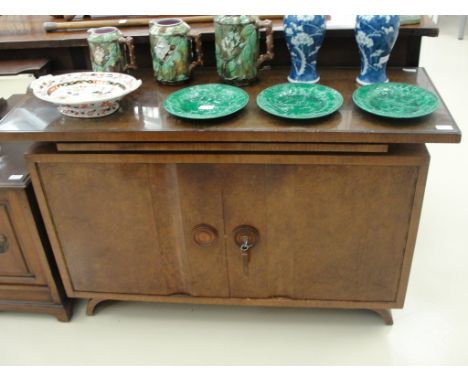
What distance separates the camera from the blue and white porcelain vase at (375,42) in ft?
3.88

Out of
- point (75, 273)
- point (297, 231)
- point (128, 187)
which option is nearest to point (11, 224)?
point (75, 273)

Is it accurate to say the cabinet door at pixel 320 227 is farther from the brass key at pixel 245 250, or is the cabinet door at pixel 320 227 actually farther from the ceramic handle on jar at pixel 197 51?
the ceramic handle on jar at pixel 197 51

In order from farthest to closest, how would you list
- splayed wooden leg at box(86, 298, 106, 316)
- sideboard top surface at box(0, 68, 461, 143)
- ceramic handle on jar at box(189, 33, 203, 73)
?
splayed wooden leg at box(86, 298, 106, 316) → ceramic handle on jar at box(189, 33, 203, 73) → sideboard top surface at box(0, 68, 461, 143)

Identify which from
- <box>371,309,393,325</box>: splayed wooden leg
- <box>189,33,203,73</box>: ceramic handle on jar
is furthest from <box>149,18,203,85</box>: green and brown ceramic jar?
<box>371,309,393,325</box>: splayed wooden leg

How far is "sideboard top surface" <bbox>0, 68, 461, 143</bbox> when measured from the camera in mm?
1063

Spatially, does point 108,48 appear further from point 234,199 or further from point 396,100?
point 396,100

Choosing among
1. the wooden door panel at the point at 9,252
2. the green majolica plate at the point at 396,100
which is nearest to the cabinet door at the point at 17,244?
the wooden door panel at the point at 9,252

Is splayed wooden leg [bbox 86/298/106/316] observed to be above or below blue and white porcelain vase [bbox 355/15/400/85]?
below

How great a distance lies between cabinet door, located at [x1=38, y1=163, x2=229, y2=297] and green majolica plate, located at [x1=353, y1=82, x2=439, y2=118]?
395 mm

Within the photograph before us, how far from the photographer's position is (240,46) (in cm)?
124

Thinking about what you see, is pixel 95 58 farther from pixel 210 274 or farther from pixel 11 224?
pixel 210 274

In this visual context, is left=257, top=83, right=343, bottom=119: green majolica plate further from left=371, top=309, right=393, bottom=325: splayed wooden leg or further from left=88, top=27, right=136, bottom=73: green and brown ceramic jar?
left=371, top=309, right=393, bottom=325: splayed wooden leg

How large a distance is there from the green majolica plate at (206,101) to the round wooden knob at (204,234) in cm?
29

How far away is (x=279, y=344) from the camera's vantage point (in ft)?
4.51
